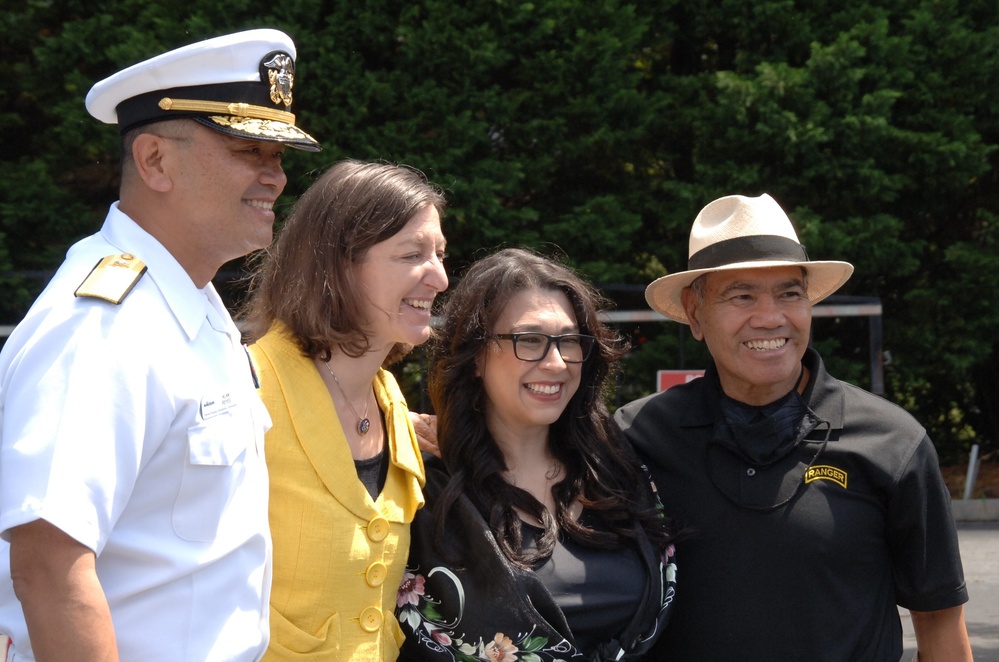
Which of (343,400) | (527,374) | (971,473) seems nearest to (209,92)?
(343,400)

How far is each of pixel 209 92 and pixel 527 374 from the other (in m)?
1.16

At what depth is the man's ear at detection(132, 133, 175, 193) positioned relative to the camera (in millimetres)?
1963

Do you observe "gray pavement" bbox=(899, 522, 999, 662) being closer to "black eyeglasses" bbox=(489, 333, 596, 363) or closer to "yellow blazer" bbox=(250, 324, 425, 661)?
"black eyeglasses" bbox=(489, 333, 596, 363)

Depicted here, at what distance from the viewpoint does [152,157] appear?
1973 millimetres

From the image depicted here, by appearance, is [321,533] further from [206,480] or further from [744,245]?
[744,245]

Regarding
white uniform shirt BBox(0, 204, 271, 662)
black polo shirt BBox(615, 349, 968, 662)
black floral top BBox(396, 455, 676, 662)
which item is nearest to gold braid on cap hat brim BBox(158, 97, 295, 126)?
white uniform shirt BBox(0, 204, 271, 662)

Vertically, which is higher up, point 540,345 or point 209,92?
point 209,92

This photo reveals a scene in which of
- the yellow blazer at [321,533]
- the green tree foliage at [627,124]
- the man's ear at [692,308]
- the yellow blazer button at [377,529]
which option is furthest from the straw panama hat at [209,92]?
the green tree foliage at [627,124]

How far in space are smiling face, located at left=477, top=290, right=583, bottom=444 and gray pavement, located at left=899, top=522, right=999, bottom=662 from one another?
10.8 feet

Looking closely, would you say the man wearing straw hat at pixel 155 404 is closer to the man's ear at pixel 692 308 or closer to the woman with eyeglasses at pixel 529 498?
the woman with eyeglasses at pixel 529 498

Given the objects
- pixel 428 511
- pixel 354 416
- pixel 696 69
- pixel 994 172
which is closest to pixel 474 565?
pixel 428 511

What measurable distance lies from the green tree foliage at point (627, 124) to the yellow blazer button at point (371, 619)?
5.31 meters

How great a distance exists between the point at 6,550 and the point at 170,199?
0.64 metres

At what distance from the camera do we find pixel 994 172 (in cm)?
929
